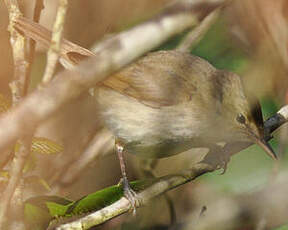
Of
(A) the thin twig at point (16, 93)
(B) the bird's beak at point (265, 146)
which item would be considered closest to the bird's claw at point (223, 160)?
(B) the bird's beak at point (265, 146)

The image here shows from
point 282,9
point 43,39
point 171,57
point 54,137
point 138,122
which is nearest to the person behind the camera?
point 43,39

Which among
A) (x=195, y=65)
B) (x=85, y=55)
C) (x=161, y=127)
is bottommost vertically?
(x=161, y=127)

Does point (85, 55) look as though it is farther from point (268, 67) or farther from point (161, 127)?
point (268, 67)

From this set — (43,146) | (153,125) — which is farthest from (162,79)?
(43,146)

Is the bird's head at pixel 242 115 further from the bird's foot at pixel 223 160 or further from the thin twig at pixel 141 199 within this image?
the thin twig at pixel 141 199

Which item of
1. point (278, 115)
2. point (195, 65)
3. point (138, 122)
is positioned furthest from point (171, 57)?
point (278, 115)

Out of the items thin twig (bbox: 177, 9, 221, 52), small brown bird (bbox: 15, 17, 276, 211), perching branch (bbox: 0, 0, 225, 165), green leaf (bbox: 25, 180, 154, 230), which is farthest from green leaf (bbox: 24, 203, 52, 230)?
thin twig (bbox: 177, 9, 221, 52)

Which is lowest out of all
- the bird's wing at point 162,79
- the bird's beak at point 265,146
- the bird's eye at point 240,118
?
the bird's beak at point 265,146
